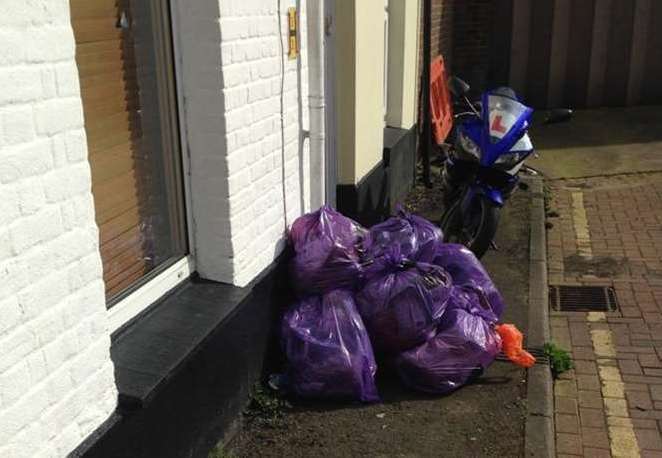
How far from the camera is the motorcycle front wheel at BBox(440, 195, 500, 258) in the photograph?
5.20m

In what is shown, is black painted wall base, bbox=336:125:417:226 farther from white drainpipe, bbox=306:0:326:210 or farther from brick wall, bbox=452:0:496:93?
brick wall, bbox=452:0:496:93

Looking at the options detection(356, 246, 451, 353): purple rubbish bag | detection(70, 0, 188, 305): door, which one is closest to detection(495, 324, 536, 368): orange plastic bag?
detection(356, 246, 451, 353): purple rubbish bag

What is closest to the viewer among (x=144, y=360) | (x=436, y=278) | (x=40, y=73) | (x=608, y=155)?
(x=40, y=73)

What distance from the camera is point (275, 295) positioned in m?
3.77

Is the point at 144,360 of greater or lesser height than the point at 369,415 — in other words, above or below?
above

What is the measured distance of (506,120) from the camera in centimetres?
515

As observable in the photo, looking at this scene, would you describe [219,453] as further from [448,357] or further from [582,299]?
[582,299]

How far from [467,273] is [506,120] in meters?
1.40

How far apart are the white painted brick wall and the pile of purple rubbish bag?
4.48 ft

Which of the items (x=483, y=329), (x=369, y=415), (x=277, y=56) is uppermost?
(x=277, y=56)

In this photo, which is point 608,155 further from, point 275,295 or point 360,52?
point 275,295

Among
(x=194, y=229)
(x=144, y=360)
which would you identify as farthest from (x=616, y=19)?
(x=144, y=360)

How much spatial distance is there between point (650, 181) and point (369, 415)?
18.2 feet

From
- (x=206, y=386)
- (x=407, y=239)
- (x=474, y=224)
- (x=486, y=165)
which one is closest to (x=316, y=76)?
(x=407, y=239)
